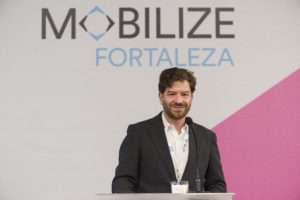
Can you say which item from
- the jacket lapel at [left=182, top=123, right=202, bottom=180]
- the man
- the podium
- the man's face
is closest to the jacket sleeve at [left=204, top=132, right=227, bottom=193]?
the man

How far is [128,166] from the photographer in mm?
2842

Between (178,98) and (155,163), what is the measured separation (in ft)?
1.51

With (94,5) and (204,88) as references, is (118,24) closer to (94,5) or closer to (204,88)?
(94,5)

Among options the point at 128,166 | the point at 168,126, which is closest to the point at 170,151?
the point at 168,126

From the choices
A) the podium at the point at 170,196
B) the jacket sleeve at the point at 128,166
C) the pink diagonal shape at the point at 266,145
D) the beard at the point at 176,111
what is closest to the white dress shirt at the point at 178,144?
the beard at the point at 176,111

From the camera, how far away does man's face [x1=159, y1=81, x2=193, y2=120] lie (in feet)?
9.71

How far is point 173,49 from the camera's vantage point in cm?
464

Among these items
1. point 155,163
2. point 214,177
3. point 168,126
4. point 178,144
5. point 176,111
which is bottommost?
point 214,177

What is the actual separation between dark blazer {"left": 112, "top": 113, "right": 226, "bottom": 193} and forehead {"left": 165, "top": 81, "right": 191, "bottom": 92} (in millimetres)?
254

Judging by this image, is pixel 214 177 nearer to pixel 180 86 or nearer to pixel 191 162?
pixel 191 162

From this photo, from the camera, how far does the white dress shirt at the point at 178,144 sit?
2.95 metres

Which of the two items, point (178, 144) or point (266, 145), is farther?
point (266, 145)

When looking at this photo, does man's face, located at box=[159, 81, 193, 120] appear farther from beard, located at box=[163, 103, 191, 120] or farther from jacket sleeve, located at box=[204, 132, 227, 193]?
jacket sleeve, located at box=[204, 132, 227, 193]

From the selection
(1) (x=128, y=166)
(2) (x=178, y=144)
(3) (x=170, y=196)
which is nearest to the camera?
(3) (x=170, y=196)
